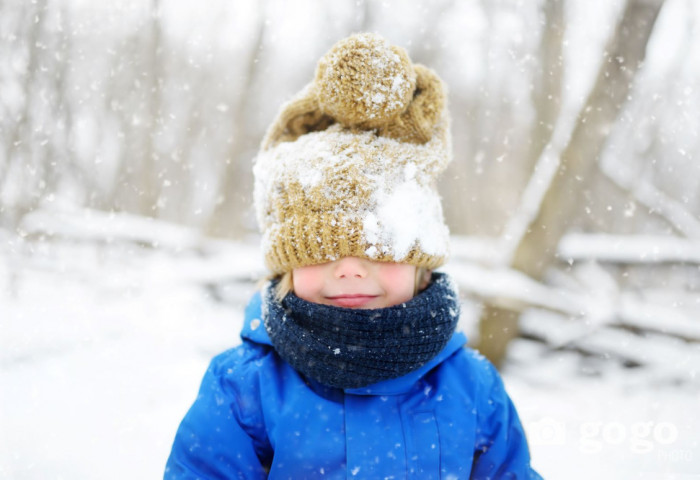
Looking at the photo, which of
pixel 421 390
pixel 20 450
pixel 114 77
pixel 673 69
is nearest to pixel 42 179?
pixel 114 77

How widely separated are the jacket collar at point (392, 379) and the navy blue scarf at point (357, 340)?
68 mm

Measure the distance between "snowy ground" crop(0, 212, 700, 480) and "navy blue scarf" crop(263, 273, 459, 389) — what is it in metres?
1.53

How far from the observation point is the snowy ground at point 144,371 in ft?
7.75

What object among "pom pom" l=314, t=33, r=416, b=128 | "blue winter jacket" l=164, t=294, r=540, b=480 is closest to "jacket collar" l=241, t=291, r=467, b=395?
"blue winter jacket" l=164, t=294, r=540, b=480

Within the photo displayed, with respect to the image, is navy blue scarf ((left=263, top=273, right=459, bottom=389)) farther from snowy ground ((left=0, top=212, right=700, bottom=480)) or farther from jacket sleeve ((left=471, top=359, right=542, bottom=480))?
snowy ground ((left=0, top=212, right=700, bottom=480))

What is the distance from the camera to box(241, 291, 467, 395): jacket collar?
1.19 metres

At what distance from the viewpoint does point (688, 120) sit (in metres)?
3.15

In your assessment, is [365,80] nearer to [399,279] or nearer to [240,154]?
[399,279]

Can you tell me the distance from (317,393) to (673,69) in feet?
10.1

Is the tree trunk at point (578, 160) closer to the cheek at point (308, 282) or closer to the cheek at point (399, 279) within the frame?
the cheek at point (399, 279)

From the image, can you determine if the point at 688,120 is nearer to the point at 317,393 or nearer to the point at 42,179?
the point at 317,393

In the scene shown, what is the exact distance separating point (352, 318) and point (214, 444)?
1.43 feet

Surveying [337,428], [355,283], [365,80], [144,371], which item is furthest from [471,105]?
[144,371]

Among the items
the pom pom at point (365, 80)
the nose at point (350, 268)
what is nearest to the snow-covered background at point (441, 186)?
the nose at point (350, 268)
